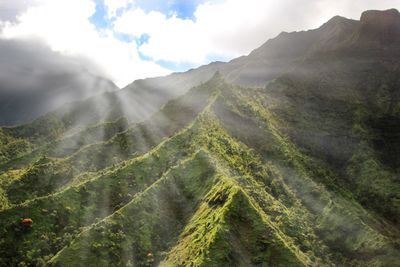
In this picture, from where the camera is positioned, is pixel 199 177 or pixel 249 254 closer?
pixel 249 254

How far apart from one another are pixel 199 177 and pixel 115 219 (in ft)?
71.1

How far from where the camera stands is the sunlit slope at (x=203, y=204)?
74125 mm

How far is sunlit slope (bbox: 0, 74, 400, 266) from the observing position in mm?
74125

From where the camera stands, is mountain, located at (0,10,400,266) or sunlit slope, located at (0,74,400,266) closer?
sunlit slope, located at (0,74,400,266)

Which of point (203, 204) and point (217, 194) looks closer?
point (217, 194)

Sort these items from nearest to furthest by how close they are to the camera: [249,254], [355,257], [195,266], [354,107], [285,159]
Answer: [195,266], [249,254], [355,257], [285,159], [354,107]

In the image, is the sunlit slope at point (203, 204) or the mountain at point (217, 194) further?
the mountain at point (217, 194)

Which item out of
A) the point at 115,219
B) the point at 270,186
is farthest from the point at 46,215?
the point at 270,186

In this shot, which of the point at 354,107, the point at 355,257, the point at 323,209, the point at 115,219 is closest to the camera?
the point at 115,219

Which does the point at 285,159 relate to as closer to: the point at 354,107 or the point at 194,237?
the point at 194,237

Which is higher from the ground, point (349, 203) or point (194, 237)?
point (194, 237)

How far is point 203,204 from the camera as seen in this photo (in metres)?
85.1

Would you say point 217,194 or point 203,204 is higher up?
point 217,194

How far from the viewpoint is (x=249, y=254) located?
71.8m
